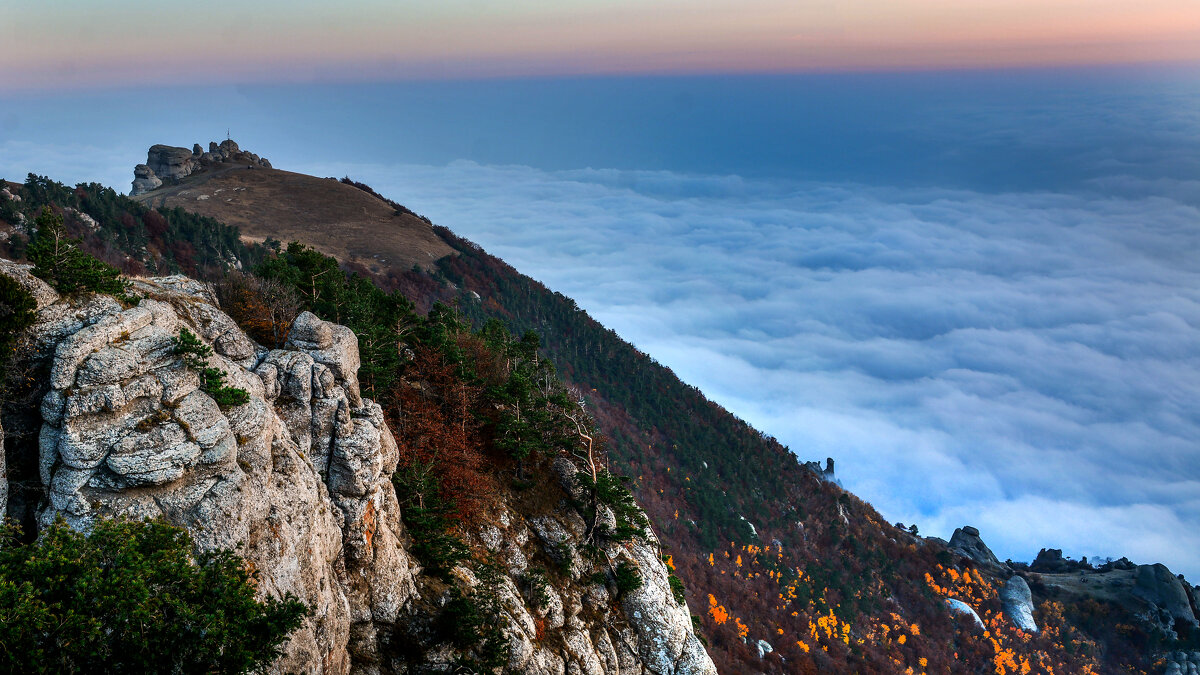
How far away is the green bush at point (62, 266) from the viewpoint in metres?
15.8

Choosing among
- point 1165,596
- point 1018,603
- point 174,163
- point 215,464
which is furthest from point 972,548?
point 174,163

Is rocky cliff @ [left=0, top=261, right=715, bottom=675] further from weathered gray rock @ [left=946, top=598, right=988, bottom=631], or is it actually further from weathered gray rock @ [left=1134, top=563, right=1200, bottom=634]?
weathered gray rock @ [left=1134, top=563, right=1200, bottom=634]

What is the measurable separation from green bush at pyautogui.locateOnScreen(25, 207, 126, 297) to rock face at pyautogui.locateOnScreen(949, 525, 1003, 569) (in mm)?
158215

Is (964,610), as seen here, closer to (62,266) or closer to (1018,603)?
(1018,603)

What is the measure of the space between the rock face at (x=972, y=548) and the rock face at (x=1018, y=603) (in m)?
7.78

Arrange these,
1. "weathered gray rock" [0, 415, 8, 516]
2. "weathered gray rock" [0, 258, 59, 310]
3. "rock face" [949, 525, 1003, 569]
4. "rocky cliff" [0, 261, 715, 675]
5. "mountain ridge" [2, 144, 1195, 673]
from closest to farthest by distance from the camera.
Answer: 1. "weathered gray rock" [0, 415, 8, 516]
2. "rocky cliff" [0, 261, 715, 675]
3. "weathered gray rock" [0, 258, 59, 310]
4. "mountain ridge" [2, 144, 1195, 673]
5. "rock face" [949, 525, 1003, 569]

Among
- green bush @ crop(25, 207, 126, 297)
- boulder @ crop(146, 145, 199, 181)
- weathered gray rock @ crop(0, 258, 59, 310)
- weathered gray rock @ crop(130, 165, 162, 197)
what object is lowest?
weathered gray rock @ crop(0, 258, 59, 310)

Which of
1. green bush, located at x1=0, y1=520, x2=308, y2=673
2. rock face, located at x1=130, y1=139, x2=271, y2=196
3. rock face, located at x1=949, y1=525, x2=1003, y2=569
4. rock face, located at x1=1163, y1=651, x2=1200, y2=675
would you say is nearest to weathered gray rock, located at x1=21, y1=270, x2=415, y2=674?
green bush, located at x1=0, y1=520, x2=308, y2=673

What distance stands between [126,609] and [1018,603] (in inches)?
5912

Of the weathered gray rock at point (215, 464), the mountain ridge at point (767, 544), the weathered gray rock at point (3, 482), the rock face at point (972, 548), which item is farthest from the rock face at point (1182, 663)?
the weathered gray rock at point (3, 482)

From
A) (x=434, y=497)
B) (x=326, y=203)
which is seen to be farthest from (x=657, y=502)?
(x=326, y=203)

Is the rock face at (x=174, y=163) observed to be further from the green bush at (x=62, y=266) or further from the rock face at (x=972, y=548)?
the rock face at (x=972, y=548)

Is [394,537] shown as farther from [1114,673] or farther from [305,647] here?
[1114,673]

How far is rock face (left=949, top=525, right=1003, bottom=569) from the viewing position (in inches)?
5236
